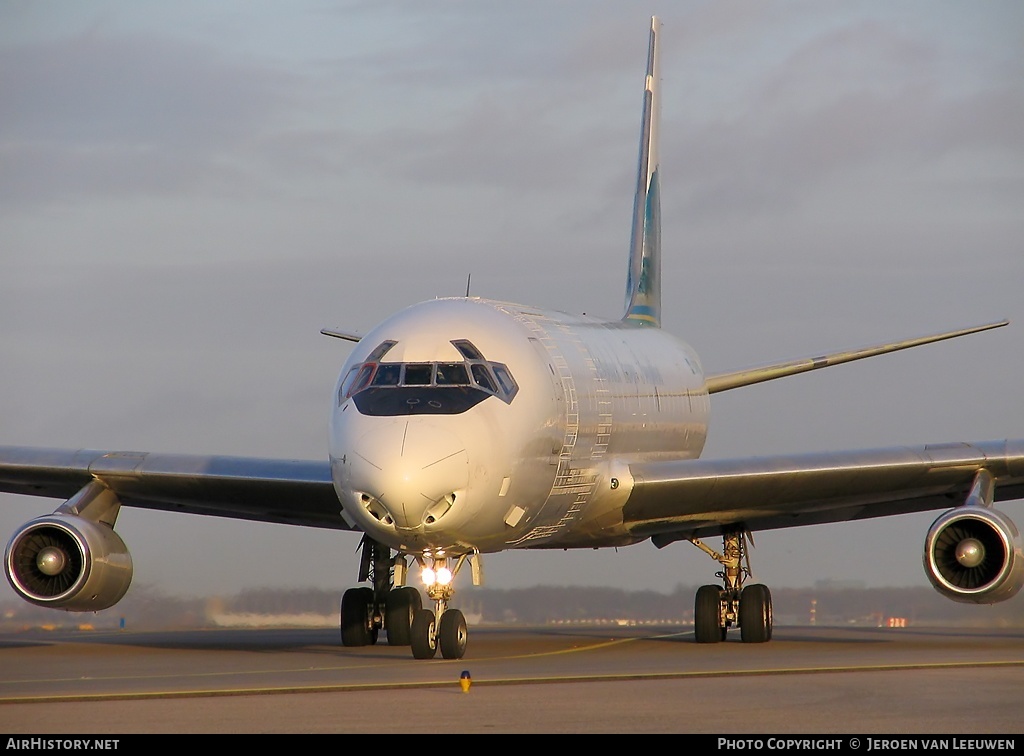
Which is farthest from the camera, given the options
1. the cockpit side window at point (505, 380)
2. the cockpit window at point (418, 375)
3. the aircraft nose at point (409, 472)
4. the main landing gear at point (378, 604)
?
the main landing gear at point (378, 604)

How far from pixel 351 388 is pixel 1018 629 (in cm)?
1546

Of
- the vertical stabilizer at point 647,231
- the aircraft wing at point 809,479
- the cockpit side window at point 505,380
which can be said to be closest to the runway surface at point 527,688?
the aircraft wing at point 809,479

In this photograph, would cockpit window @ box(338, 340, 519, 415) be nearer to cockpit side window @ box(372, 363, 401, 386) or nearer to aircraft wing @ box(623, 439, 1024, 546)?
cockpit side window @ box(372, 363, 401, 386)

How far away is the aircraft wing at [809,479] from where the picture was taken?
2342cm

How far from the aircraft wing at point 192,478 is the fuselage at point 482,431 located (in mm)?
2405

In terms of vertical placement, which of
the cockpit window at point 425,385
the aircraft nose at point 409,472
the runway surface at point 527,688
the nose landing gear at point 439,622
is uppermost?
the cockpit window at point 425,385

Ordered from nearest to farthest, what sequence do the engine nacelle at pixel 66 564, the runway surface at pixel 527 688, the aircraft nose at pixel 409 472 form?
the runway surface at pixel 527 688
the aircraft nose at pixel 409 472
the engine nacelle at pixel 66 564

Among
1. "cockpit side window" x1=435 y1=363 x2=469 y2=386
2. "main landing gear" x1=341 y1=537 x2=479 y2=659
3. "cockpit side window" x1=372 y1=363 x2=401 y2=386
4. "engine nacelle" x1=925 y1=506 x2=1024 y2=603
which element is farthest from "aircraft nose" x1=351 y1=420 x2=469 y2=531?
"engine nacelle" x1=925 y1=506 x2=1024 y2=603

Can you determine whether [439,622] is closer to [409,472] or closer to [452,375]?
[409,472]

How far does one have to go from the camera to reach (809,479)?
23.9 metres

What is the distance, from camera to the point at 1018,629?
30.6m

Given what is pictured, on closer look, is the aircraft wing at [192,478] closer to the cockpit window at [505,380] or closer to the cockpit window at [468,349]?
the cockpit window at [468,349]

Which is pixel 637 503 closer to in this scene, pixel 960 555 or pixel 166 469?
pixel 960 555
